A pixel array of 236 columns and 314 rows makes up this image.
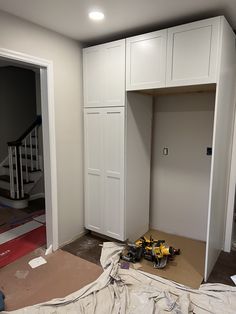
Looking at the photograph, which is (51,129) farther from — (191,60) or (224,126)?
(224,126)

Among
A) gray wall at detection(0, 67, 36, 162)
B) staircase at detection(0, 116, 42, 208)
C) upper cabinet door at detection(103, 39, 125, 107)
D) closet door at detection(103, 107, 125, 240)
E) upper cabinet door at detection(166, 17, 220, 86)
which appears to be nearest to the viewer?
upper cabinet door at detection(166, 17, 220, 86)

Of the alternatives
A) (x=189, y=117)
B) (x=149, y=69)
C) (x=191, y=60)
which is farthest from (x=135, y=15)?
(x=189, y=117)

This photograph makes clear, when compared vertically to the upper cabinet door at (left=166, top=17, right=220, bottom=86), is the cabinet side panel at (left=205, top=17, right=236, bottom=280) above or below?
below

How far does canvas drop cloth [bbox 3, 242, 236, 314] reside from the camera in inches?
74.6

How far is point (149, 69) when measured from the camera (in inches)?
93.8

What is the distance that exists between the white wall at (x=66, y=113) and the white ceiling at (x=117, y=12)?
0.15 m

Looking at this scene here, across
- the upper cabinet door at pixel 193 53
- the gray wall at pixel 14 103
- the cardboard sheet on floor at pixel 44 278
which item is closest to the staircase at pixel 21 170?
the gray wall at pixel 14 103

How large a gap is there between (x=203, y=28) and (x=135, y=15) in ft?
2.01

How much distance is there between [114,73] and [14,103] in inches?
134

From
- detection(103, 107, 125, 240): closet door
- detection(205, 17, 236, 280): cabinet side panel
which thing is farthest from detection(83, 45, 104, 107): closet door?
detection(205, 17, 236, 280): cabinet side panel

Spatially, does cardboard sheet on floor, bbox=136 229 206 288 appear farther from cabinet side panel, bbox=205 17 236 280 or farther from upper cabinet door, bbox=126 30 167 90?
upper cabinet door, bbox=126 30 167 90

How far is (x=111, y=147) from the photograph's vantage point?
2750 millimetres

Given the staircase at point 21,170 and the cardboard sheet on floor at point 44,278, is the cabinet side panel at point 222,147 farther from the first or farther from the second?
the staircase at point 21,170

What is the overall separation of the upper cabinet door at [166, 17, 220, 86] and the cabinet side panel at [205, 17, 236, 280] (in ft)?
0.26
